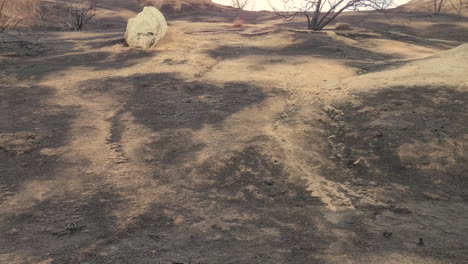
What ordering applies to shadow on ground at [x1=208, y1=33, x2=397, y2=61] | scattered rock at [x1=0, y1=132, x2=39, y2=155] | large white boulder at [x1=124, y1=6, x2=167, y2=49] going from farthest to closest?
large white boulder at [x1=124, y1=6, x2=167, y2=49] → shadow on ground at [x1=208, y1=33, x2=397, y2=61] → scattered rock at [x1=0, y1=132, x2=39, y2=155]

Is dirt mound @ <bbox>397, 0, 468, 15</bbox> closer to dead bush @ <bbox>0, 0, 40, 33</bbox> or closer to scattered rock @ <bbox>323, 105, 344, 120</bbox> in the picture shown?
scattered rock @ <bbox>323, 105, 344, 120</bbox>

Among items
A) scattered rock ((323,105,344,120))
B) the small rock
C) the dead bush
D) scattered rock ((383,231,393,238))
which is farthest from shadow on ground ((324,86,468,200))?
the dead bush

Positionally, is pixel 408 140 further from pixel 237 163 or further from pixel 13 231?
pixel 13 231

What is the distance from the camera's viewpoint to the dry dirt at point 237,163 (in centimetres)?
226

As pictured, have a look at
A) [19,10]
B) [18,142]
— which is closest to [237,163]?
[18,142]

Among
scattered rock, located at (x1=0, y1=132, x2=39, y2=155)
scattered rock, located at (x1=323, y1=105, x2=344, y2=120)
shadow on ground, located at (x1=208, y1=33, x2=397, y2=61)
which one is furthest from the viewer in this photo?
shadow on ground, located at (x1=208, y1=33, x2=397, y2=61)

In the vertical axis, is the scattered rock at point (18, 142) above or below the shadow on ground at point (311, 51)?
below

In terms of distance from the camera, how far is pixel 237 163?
3.28 m

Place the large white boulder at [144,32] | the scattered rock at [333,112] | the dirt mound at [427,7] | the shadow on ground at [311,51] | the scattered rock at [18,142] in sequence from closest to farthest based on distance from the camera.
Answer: the scattered rock at [18,142] < the scattered rock at [333,112] < the shadow on ground at [311,51] < the large white boulder at [144,32] < the dirt mound at [427,7]

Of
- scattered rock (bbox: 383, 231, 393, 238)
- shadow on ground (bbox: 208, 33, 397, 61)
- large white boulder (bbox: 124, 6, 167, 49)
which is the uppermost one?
large white boulder (bbox: 124, 6, 167, 49)

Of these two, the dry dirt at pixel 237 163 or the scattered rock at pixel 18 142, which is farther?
the scattered rock at pixel 18 142

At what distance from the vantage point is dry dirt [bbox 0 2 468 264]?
2256 mm

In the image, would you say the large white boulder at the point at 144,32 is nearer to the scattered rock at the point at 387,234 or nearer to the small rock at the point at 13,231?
the small rock at the point at 13,231

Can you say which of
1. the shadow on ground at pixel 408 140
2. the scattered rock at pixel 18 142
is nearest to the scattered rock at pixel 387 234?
the shadow on ground at pixel 408 140
